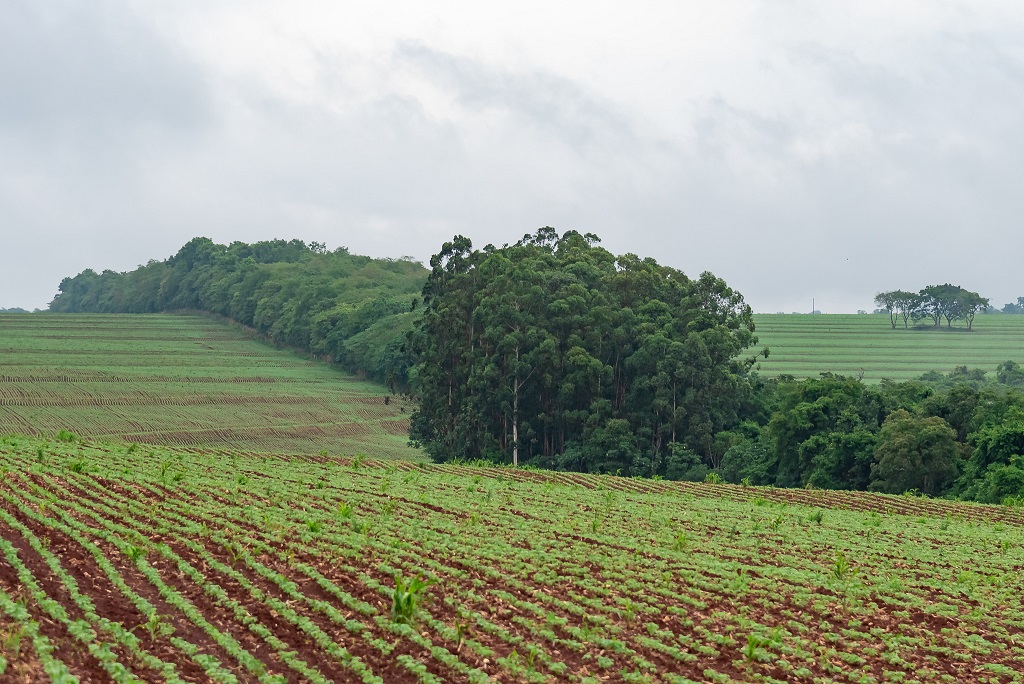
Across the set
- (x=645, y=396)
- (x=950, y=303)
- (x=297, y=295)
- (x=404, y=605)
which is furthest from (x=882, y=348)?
(x=404, y=605)

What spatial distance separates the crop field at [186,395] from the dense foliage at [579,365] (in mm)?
10551

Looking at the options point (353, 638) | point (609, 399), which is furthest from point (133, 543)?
point (609, 399)

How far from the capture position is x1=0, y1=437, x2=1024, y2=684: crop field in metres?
14.1

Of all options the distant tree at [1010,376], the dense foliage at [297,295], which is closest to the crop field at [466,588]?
the dense foliage at [297,295]

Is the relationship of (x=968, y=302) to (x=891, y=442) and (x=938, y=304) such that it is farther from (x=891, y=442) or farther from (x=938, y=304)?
(x=891, y=442)

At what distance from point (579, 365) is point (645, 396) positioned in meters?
3.90

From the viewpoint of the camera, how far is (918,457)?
41062 millimetres

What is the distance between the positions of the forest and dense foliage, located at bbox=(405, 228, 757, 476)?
0.10 meters

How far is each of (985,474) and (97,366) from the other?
72.6 m

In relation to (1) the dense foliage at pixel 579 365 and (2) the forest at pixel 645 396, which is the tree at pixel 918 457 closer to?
(2) the forest at pixel 645 396

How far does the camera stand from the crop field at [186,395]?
67.4 metres

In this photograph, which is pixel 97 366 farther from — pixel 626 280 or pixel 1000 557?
pixel 1000 557

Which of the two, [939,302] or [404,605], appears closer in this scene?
[404,605]

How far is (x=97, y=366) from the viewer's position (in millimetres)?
89500
